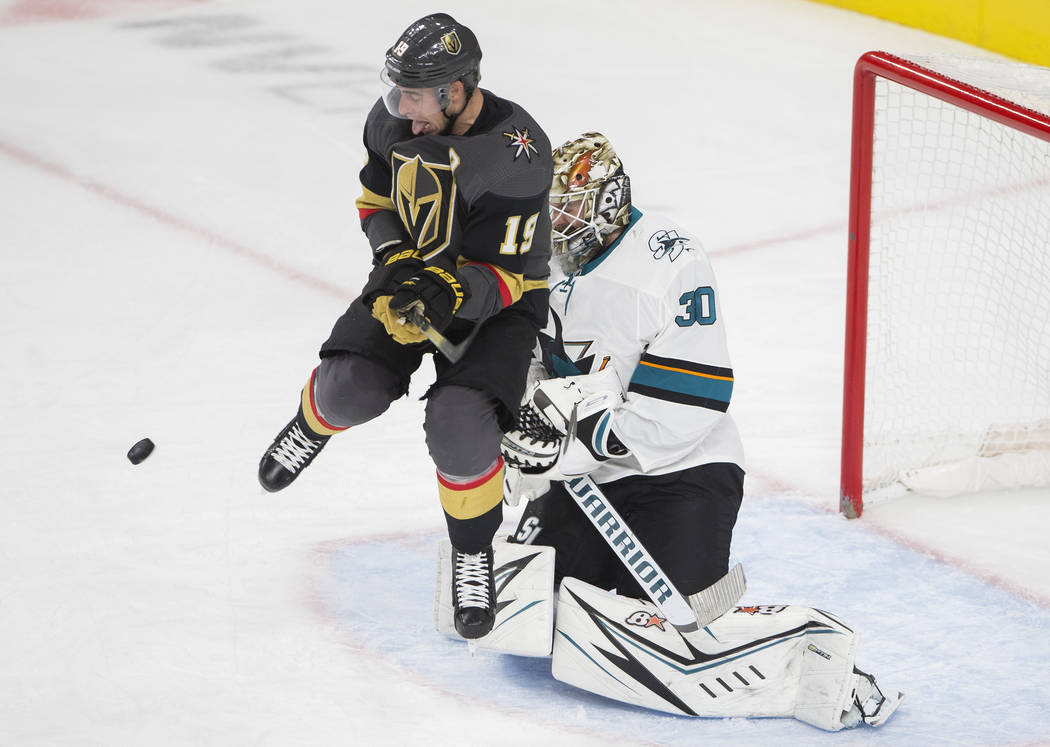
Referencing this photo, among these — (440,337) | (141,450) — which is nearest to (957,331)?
(440,337)

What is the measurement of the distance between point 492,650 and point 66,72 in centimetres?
481

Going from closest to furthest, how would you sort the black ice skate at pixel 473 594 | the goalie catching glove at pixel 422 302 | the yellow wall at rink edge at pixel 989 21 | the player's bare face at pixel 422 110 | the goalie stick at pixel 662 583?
the goalie catching glove at pixel 422 302, the player's bare face at pixel 422 110, the black ice skate at pixel 473 594, the goalie stick at pixel 662 583, the yellow wall at rink edge at pixel 989 21

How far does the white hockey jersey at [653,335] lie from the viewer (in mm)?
2584

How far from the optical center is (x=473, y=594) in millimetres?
2457

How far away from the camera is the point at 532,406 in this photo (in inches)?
98.7

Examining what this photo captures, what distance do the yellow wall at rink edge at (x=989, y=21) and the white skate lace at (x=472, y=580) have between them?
4.76 m

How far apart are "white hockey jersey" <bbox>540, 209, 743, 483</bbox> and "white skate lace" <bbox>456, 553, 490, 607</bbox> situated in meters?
0.36

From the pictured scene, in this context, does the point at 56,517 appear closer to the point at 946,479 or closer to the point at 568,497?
the point at 568,497

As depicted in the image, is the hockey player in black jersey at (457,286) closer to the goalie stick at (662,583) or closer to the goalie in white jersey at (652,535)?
the goalie in white jersey at (652,535)

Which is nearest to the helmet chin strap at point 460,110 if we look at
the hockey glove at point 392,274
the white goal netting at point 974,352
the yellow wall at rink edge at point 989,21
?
the hockey glove at point 392,274

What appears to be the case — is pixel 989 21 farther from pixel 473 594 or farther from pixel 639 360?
pixel 473 594

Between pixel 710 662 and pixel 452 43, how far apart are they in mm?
1183

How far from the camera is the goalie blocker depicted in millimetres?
2572

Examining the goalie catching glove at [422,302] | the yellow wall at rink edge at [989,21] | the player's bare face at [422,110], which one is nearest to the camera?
the goalie catching glove at [422,302]
